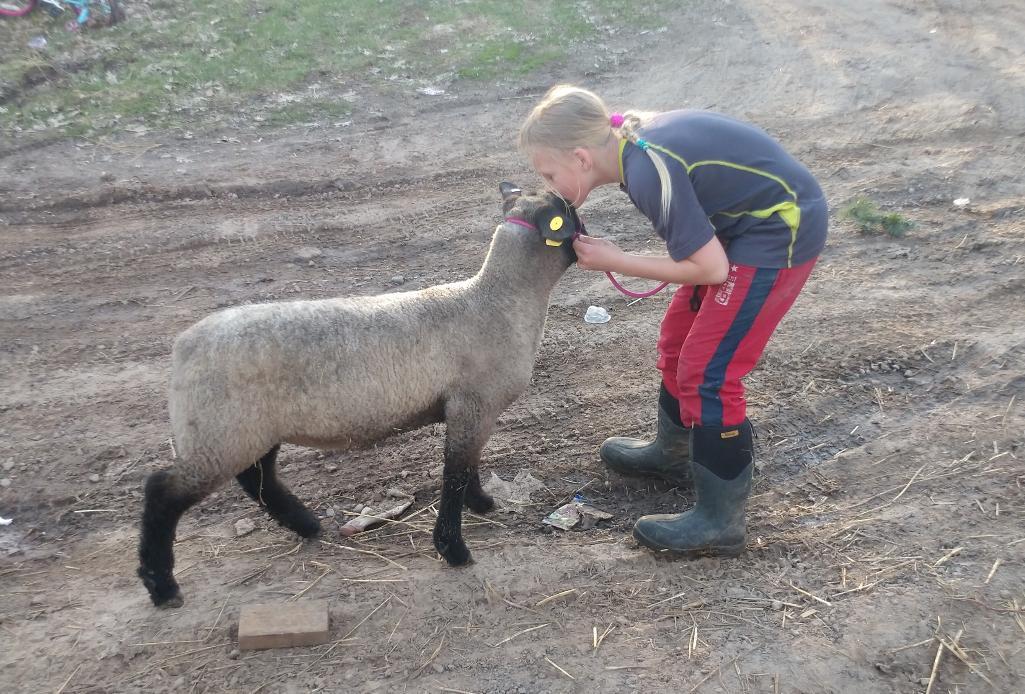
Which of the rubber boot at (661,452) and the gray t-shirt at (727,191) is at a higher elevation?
the gray t-shirt at (727,191)

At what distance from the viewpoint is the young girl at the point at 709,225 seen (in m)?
3.67

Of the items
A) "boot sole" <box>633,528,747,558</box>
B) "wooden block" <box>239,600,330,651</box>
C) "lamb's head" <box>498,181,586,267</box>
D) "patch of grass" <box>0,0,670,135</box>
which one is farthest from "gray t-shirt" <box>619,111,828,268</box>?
"patch of grass" <box>0,0,670,135</box>

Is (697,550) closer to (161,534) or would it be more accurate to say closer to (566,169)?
(566,169)

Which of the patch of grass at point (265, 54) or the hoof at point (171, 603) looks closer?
the hoof at point (171, 603)

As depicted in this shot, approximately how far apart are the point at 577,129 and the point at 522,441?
8.77 ft

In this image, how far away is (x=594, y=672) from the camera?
3.87 metres

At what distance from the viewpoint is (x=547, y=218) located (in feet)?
13.5

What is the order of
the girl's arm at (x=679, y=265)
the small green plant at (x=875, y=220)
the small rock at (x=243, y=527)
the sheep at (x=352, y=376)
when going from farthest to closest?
the small green plant at (x=875, y=220)
the small rock at (x=243, y=527)
the sheep at (x=352, y=376)
the girl's arm at (x=679, y=265)

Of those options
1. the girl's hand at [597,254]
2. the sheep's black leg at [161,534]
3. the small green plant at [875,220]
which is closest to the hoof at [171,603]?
the sheep's black leg at [161,534]

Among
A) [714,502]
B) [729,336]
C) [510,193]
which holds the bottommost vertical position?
[714,502]

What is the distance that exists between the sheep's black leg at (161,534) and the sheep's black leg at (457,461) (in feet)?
4.41

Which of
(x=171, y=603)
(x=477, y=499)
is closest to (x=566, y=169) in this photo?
(x=477, y=499)

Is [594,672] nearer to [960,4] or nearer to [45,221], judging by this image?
[45,221]

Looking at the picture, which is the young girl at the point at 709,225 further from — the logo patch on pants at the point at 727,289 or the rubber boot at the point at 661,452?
the rubber boot at the point at 661,452
